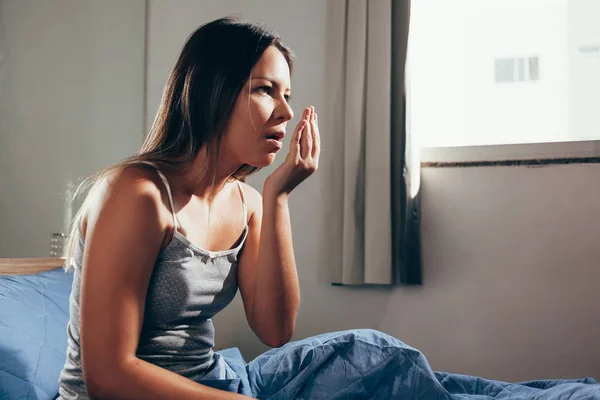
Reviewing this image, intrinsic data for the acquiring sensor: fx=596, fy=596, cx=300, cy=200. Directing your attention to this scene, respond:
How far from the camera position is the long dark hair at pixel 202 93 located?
39.1 inches

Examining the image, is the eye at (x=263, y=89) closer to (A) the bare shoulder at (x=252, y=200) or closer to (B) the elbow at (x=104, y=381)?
(A) the bare shoulder at (x=252, y=200)

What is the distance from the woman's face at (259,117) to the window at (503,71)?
1.21 m

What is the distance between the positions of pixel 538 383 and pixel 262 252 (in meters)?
0.84

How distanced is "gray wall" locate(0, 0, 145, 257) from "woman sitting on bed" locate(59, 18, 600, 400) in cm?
116

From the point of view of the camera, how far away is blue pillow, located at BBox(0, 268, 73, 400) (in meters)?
1.21

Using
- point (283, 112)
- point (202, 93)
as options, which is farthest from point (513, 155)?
point (202, 93)

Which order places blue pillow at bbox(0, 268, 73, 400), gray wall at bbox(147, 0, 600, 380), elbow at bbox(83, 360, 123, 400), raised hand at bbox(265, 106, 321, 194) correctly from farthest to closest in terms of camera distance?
1. gray wall at bbox(147, 0, 600, 380)
2. blue pillow at bbox(0, 268, 73, 400)
3. raised hand at bbox(265, 106, 321, 194)
4. elbow at bbox(83, 360, 123, 400)

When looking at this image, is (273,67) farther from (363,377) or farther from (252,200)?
(363,377)

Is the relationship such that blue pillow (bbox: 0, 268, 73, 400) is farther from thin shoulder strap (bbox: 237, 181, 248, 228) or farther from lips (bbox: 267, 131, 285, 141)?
lips (bbox: 267, 131, 285, 141)

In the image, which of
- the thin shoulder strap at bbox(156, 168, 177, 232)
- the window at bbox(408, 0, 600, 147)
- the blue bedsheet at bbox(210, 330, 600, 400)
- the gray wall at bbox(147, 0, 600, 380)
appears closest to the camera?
the thin shoulder strap at bbox(156, 168, 177, 232)

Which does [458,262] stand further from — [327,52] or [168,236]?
[168,236]

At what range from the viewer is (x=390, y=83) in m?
2.19

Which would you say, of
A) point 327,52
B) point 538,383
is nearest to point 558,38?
point 327,52

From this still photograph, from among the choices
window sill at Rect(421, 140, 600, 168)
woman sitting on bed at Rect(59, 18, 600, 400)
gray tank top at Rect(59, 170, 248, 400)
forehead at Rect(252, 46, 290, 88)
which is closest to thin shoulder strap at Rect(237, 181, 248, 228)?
woman sitting on bed at Rect(59, 18, 600, 400)
